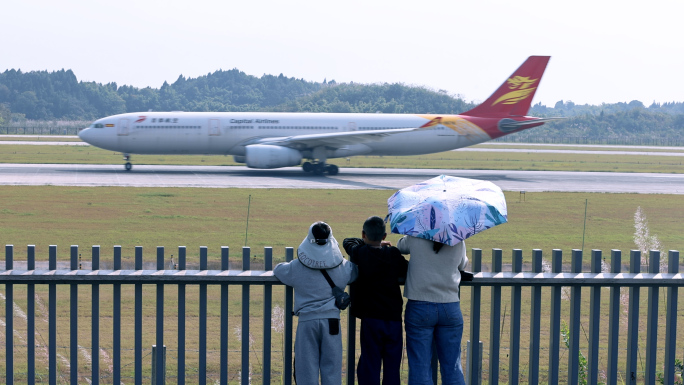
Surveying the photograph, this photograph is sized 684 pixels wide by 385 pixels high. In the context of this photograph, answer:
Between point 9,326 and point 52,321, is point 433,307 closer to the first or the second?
point 52,321

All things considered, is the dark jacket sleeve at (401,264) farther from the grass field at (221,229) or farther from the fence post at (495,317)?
the grass field at (221,229)

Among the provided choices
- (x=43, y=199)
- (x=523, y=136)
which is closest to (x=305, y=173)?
(x=43, y=199)

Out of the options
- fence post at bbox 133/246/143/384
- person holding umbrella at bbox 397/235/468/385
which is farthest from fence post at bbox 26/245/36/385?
person holding umbrella at bbox 397/235/468/385

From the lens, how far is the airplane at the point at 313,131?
38781mm

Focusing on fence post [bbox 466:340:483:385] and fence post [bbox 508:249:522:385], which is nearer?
fence post [bbox 508:249:522:385]

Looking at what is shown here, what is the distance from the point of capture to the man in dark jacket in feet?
18.4

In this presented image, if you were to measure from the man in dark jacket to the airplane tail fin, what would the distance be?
3615cm

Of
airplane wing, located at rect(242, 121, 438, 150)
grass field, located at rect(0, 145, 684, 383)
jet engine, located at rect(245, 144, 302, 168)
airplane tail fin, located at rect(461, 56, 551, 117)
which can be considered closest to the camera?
grass field, located at rect(0, 145, 684, 383)

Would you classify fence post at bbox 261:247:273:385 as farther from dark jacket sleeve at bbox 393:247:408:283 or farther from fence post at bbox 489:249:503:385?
fence post at bbox 489:249:503:385

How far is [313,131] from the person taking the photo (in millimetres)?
40531

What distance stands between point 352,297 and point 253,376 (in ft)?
10.9

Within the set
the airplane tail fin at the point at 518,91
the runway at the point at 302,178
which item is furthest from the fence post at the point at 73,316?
the airplane tail fin at the point at 518,91

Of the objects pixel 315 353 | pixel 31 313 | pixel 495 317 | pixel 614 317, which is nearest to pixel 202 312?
pixel 315 353

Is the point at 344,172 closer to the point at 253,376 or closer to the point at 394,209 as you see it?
the point at 253,376
